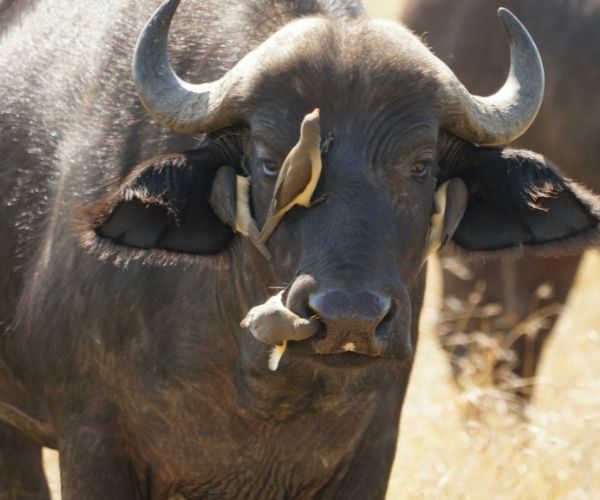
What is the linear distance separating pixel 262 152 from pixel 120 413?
1.21 metres

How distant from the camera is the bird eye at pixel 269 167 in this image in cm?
584

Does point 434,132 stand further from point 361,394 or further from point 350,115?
point 361,394

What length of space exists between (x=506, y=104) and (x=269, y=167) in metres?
0.91

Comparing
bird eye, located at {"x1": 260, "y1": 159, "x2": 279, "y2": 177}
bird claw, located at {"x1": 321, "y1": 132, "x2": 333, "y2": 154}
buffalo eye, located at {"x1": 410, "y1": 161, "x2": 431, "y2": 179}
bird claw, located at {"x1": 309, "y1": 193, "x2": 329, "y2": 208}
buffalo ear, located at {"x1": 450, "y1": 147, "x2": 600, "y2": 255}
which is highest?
bird claw, located at {"x1": 321, "y1": 132, "x2": 333, "y2": 154}

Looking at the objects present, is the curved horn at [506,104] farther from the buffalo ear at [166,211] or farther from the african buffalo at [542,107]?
the african buffalo at [542,107]

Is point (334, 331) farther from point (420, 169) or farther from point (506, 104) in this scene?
point (506, 104)

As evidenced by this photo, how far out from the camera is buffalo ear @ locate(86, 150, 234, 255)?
239 inches

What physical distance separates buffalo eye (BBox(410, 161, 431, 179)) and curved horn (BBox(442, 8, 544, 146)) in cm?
20

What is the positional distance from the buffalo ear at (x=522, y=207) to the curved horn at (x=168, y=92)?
864mm

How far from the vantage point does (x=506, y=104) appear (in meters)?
6.23

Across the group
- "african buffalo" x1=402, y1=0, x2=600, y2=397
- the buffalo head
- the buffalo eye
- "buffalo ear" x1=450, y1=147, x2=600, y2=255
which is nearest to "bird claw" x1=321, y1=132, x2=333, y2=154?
the buffalo head

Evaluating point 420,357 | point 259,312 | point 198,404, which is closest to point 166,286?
point 198,404

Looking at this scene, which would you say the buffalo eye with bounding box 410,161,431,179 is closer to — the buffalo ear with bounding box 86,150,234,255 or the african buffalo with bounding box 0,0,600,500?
the african buffalo with bounding box 0,0,600,500

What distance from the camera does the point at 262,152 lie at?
588 centimetres
